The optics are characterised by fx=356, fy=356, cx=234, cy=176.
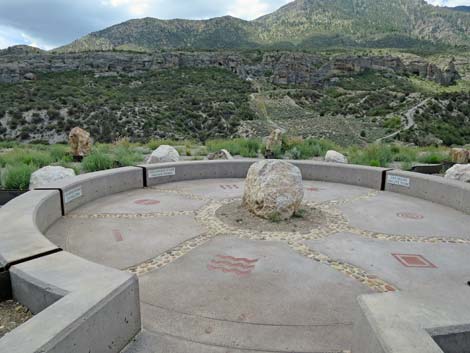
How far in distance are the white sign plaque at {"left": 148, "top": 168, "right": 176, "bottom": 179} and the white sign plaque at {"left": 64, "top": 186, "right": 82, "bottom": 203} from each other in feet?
7.14

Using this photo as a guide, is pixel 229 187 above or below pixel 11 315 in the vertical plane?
below

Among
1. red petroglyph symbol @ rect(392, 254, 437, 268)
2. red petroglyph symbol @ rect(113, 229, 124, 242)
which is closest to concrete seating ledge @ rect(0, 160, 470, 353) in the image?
red petroglyph symbol @ rect(113, 229, 124, 242)

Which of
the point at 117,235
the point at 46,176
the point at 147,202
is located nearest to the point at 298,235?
the point at 117,235

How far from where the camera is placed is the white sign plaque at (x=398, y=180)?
8.10 m

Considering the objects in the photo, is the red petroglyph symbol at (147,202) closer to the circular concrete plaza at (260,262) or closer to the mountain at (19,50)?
the circular concrete plaza at (260,262)

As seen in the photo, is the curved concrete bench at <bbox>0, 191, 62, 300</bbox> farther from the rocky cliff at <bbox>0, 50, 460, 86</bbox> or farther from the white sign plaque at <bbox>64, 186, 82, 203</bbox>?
the rocky cliff at <bbox>0, 50, 460, 86</bbox>

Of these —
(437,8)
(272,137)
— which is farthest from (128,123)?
(437,8)

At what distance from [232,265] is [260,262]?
0.37 meters

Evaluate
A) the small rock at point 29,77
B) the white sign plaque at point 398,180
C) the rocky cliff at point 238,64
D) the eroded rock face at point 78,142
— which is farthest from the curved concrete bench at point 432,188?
the small rock at point 29,77

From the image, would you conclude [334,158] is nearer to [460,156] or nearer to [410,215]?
[460,156]

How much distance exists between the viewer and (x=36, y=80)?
46625mm

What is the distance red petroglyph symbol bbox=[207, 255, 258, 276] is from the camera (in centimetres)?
434

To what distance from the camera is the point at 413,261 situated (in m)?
4.68

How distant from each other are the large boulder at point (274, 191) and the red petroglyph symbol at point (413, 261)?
1949 millimetres
